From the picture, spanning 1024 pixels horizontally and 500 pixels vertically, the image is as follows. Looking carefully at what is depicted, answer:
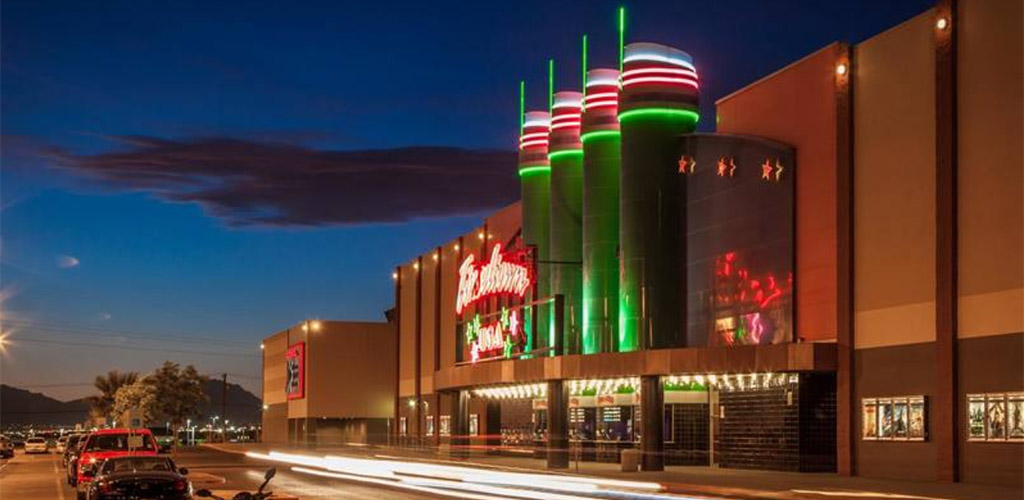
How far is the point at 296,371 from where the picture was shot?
101438mm

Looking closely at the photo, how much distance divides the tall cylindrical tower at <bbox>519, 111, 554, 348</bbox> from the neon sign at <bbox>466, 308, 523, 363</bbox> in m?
0.78

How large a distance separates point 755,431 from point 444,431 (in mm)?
37522

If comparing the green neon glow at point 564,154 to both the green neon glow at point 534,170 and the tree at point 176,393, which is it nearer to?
the green neon glow at point 534,170

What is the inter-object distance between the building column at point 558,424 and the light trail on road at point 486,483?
13.2 feet

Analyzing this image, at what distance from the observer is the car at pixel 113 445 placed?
35156 millimetres

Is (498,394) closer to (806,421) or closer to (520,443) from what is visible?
(520,443)

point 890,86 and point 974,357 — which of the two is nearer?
point 974,357

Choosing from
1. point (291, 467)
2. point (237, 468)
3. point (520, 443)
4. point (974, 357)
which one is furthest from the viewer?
point (520, 443)

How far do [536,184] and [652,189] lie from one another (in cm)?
1227

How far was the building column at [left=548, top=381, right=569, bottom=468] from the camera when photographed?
49.3m

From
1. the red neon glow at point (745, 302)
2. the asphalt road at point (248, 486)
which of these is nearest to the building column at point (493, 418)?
the asphalt road at point (248, 486)

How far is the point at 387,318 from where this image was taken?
4658 inches

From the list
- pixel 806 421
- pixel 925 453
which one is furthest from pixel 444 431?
pixel 925 453

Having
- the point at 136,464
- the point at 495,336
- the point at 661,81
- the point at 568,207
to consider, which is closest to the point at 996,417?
the point at 661,81
